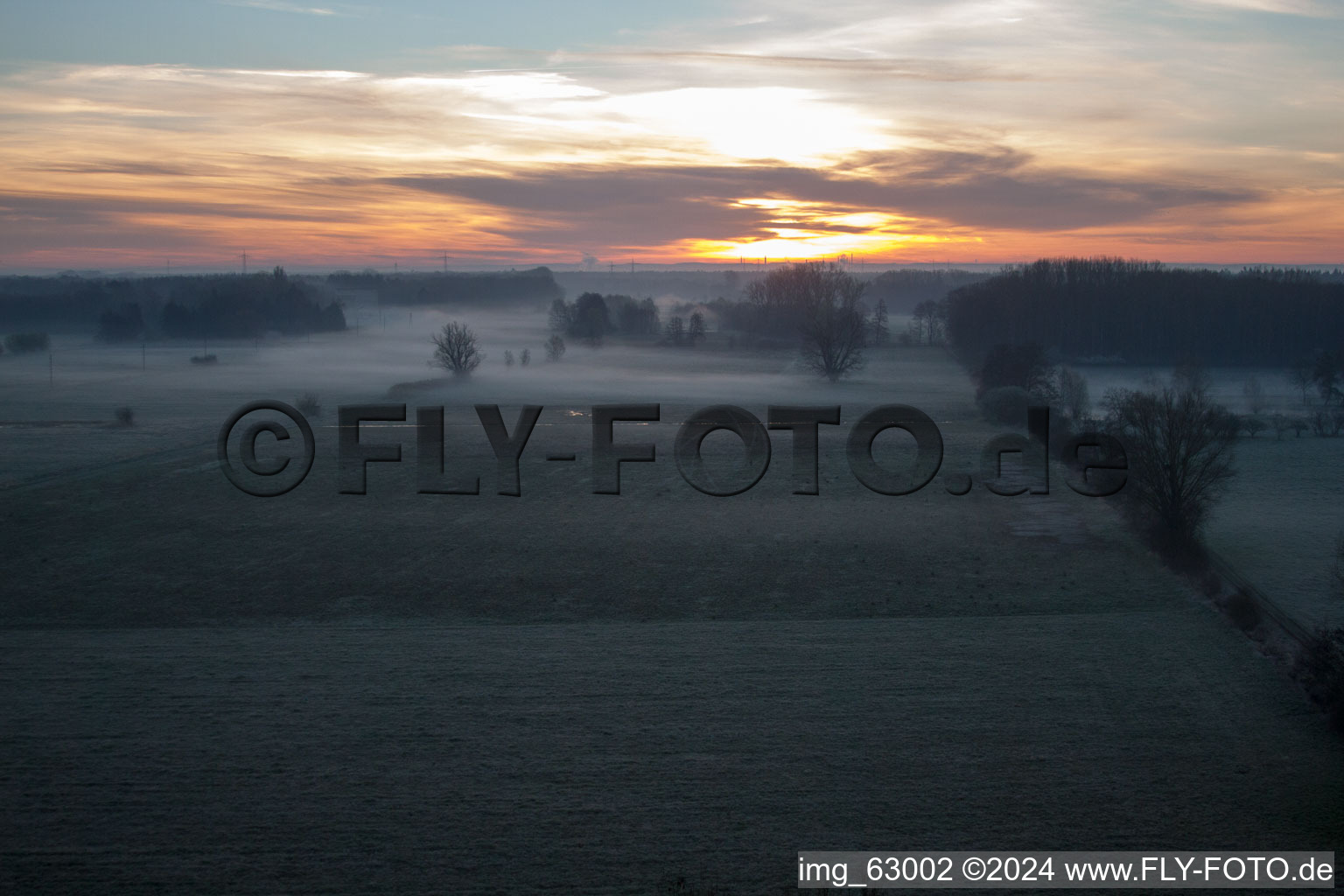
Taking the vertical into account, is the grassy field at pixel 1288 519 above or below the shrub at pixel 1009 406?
below

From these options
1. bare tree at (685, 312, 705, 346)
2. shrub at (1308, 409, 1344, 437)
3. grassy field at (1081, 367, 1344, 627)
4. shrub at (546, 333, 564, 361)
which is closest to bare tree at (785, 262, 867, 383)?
bare tree at (685, 312, 705, 346)

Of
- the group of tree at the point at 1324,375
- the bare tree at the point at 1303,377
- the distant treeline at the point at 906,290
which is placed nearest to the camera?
the group of tree at the point at 1324,375

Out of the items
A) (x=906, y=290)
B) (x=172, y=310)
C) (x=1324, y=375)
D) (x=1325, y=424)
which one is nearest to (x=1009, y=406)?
(x=1325, y=424)

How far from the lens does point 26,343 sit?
98.2 meters

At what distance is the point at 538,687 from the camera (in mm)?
16469

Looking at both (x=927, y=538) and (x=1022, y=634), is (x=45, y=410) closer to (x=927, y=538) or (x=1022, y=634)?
(x=927, y=538)

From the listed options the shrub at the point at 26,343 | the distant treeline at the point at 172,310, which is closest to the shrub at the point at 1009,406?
the distant treeline at the point at 172,310

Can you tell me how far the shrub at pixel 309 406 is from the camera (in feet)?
182

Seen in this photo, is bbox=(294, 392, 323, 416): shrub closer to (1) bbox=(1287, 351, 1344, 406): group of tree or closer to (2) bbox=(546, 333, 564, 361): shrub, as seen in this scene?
(2) bbox=(546, 333, 564, 361): shrub

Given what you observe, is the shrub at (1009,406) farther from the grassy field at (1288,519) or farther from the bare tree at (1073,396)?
the grassy field at (1288,519)

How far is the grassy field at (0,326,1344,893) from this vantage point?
11.6 m

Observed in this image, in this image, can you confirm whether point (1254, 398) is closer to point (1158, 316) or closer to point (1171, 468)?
point (1158, 316)

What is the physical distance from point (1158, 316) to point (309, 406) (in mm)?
71794

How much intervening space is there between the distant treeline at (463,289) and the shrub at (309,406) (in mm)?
110296
